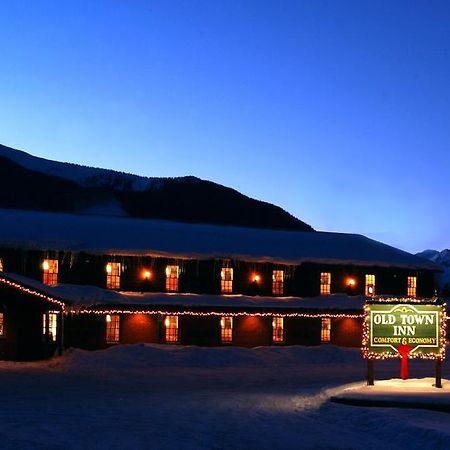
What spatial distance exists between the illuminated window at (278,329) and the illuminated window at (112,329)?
8443 mm

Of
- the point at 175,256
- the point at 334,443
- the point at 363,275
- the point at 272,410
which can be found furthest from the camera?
the point at 363,275

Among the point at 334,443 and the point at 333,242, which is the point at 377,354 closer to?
the point at 334,443

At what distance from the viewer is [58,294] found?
37.5 meters

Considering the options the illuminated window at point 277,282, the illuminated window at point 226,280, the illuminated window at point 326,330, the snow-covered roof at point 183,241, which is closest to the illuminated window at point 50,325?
the snow-covered roof at point 183,241

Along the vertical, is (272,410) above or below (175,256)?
below

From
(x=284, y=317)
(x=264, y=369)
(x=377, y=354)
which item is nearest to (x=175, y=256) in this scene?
(x=284, y=317)

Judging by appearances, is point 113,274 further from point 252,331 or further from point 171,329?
point 252,331

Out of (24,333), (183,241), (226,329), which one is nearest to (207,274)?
(183,241)

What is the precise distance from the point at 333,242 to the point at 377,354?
2952 cm

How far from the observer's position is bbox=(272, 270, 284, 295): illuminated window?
46.2m

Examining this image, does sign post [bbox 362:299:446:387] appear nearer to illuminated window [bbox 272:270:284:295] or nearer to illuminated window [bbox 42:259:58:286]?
illuminated window [bbox 42:259:58:286]

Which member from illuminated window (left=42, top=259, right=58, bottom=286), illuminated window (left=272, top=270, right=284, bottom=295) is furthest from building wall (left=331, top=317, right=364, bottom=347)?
illuminated window (left=42, top=259, right=58, bottom=286)

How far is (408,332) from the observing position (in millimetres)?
22688

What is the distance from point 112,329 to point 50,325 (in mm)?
3853
